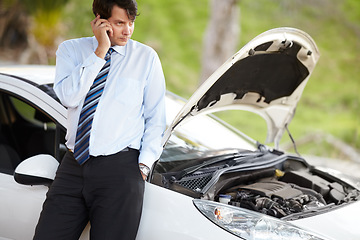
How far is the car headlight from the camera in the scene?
2.36m

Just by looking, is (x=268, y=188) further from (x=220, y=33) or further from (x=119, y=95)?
(x=220, y=33)

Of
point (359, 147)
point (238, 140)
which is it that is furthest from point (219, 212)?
point (359, 147)

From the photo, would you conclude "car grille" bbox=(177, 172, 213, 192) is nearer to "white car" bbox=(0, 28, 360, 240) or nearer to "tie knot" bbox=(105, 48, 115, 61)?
"white car" bbox=(0, 28, 360, 240)

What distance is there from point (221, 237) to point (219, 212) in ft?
0.56

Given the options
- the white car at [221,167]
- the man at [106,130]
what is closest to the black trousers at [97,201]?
the man at [106,130]

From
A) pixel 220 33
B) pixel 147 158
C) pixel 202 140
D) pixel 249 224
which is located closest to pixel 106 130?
pixel 147 158

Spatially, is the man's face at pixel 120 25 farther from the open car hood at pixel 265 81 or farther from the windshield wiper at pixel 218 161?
the windshield wiper at pixel 218 161

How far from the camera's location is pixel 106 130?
8.08 feet

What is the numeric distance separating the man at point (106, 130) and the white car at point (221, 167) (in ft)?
0.55

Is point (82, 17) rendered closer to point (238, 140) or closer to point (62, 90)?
point (238, 140)

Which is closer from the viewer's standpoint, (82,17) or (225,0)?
(225,0)

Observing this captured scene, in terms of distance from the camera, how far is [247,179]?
10.4ft

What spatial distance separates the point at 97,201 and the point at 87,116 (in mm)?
437

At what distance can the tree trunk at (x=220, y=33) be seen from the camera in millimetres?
8602
